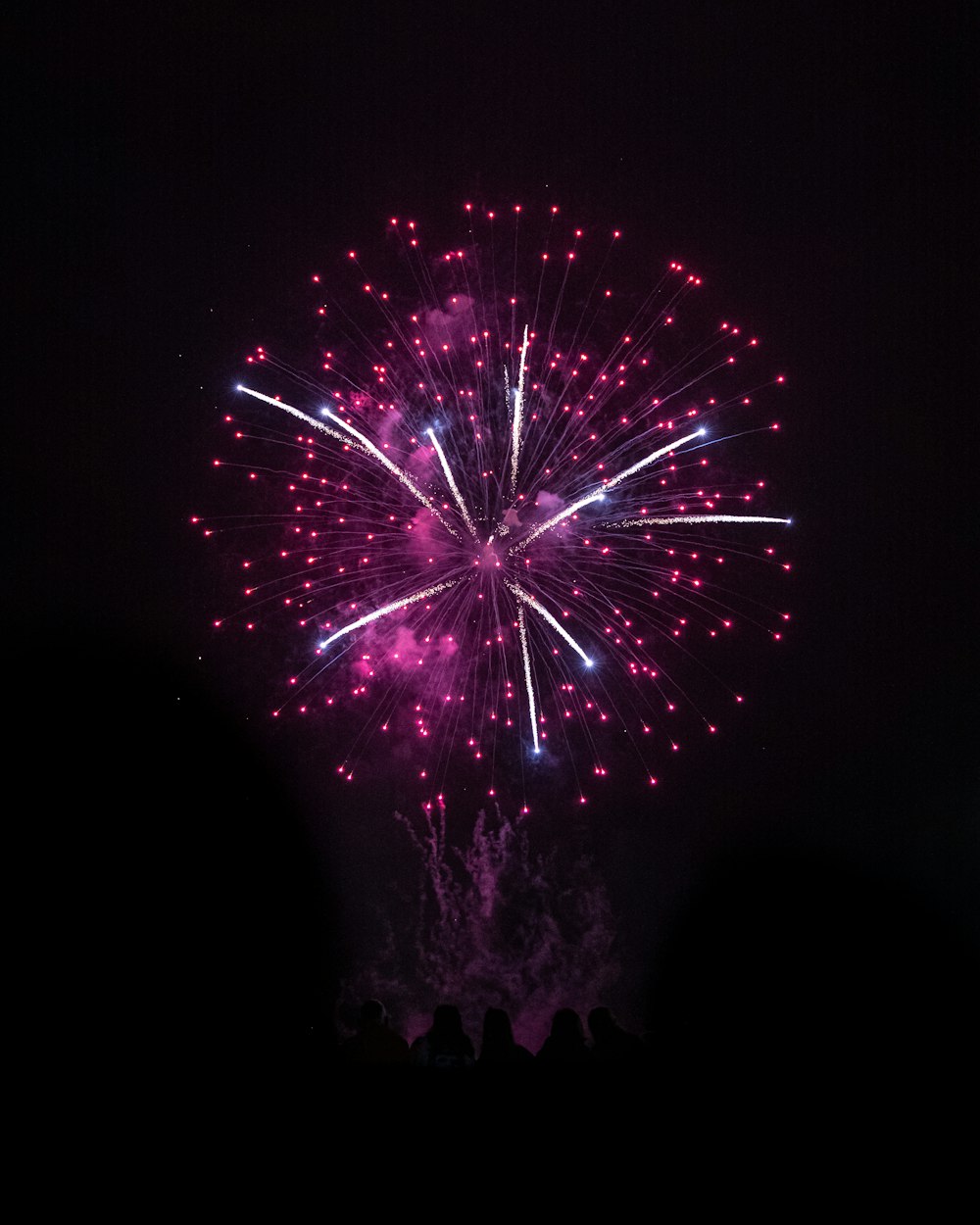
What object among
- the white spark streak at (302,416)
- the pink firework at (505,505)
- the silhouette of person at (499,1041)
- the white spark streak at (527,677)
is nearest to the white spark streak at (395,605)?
the pink firework at (505,505)

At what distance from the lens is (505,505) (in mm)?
5402

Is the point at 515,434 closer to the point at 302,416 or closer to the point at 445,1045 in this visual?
the point at 302,416

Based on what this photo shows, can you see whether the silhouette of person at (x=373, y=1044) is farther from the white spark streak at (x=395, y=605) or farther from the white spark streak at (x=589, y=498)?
the white spark streak at (x=589, y=498)

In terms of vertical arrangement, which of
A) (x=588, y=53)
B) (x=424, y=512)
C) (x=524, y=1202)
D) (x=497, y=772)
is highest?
(x=588, y=53)

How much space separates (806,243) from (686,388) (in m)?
1.52

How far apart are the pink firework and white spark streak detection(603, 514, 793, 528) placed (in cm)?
1

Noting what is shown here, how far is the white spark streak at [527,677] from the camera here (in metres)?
5.46

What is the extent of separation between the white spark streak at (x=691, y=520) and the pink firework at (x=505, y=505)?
1cm

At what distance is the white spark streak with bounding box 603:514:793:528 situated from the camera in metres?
5.48

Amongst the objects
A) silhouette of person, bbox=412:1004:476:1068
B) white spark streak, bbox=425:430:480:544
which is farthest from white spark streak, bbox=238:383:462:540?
silhouette of person, bbox=412:1004:476:1068

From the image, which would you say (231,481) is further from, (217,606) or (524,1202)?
(524,1202)

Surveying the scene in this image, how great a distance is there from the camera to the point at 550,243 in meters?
5.77

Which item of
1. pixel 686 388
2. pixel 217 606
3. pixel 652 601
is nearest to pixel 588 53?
pixel 686 388

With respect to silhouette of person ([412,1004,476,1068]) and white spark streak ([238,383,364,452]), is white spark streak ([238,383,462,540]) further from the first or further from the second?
silhouette of person ([412,1004,476,1068])
